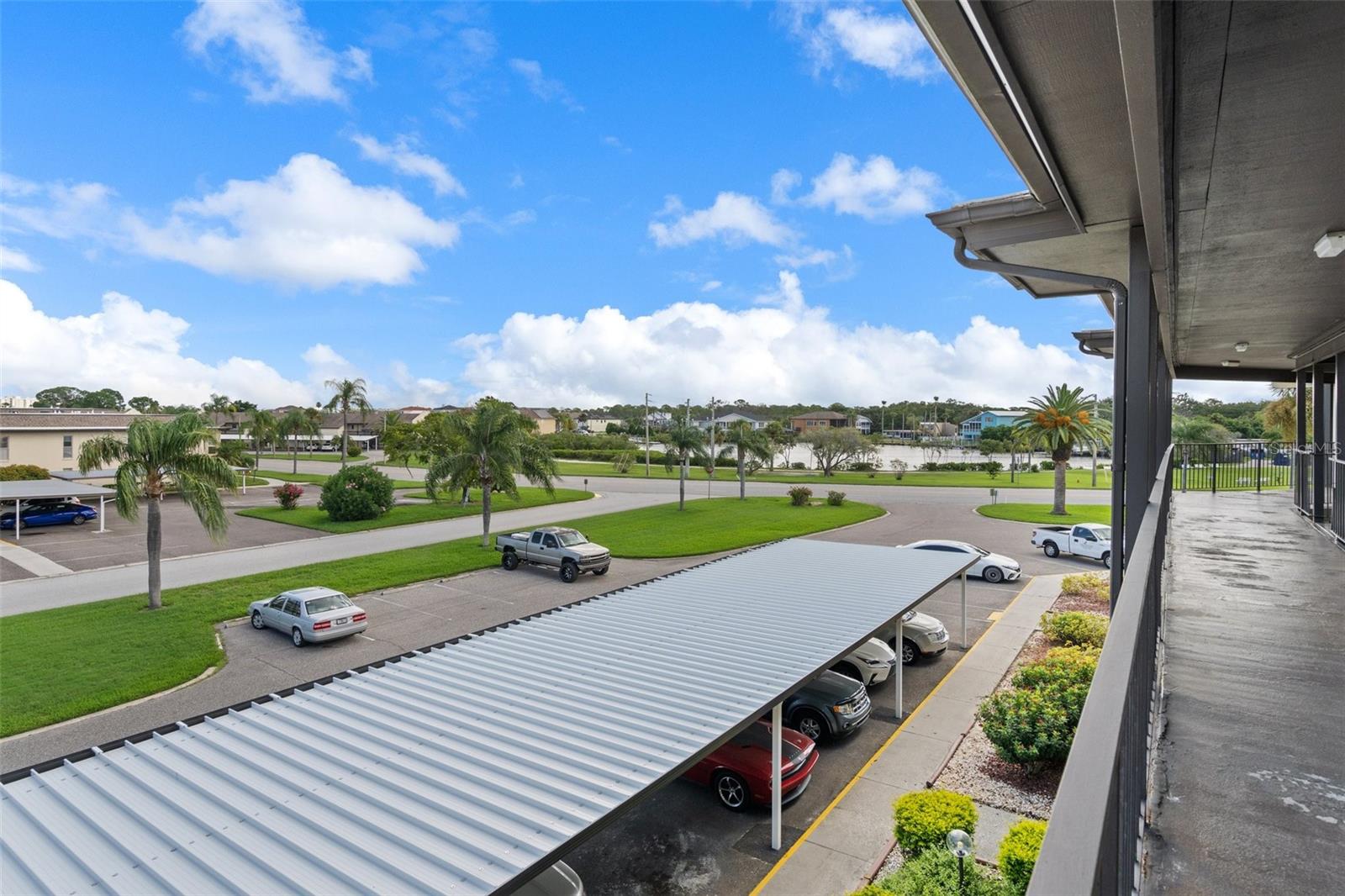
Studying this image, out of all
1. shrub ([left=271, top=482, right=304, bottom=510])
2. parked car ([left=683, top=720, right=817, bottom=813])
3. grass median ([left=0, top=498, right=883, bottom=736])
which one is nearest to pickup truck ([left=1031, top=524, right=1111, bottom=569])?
grass median ([left=0, top=498, right=883, bottom=736])

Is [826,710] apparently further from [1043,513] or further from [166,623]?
[1043,513]

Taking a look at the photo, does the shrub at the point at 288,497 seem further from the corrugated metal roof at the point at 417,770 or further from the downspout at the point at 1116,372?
the downspout at the point at 1116,372

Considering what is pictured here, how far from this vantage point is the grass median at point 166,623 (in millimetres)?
13195

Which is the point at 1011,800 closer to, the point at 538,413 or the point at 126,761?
the point at 126,761

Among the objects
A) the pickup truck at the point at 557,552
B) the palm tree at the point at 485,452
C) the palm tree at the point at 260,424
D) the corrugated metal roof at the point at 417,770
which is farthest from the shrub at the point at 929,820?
the palm tree at the point at 260,424

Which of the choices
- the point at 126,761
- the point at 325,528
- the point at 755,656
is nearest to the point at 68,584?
the point at 325,528

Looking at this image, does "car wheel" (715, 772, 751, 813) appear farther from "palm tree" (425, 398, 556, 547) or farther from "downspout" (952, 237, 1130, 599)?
"palm tree" (425, 398, 556, 547)

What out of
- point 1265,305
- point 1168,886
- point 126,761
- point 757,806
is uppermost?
point 1265,305

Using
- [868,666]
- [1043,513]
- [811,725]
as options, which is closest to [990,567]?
[868,666]

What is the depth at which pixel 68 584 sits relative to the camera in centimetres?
2230

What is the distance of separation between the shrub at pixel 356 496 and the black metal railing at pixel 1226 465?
33.4 m

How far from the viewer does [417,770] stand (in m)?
6.45

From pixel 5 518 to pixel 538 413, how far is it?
3867 inches

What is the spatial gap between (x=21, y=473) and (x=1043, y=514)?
58956 millimetres
